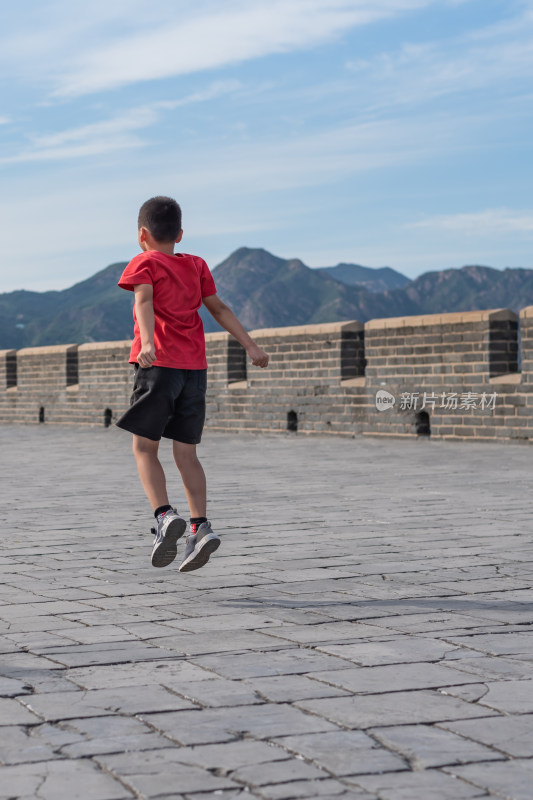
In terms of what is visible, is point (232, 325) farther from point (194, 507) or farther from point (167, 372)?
point (194, 507)

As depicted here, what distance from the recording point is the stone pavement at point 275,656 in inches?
98.0

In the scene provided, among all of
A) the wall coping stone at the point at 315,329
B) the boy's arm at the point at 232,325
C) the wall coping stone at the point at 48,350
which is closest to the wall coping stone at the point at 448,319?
the wall coping stone at the point at 315,329

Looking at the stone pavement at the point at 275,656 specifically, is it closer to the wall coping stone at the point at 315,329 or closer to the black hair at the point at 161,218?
the black hair at the point at 161,218

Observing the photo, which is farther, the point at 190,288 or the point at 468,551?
the point at 468,551

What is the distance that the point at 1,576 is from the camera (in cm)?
496

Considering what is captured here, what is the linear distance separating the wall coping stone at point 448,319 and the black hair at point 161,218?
29.7 ft

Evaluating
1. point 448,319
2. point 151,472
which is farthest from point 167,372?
point 448,319

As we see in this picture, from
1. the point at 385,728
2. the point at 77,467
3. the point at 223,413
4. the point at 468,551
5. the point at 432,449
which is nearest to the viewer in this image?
the point at 385,728

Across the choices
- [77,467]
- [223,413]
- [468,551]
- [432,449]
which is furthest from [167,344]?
[223,413]

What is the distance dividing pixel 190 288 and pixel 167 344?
0.92 ft

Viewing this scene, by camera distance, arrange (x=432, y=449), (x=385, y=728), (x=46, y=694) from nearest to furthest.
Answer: (x=385, y=728)
(x=46, y=694)
(x=432, y=449)

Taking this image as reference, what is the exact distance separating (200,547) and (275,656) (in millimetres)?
1274

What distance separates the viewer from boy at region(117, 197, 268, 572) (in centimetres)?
474

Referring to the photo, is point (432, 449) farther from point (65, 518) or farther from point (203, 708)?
point (203, 708)
